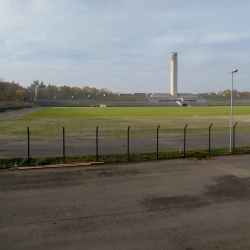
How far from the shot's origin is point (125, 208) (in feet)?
26.2

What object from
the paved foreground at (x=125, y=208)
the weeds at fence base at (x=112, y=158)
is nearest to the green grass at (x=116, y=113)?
the weeds at fence base at (x=112, y=158)

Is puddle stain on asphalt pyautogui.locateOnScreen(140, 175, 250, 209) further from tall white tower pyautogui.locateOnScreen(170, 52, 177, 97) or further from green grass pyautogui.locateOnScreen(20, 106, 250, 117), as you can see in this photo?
tall white tower pyautogui.locateOnScreen(170, 52, 177, 97)

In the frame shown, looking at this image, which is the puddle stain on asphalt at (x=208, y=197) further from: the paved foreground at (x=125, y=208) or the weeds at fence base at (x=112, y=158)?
the weeds at fence base at (x=112, y=158)

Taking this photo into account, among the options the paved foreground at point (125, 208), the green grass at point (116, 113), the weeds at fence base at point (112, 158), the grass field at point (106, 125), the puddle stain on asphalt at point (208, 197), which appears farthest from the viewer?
the green grass at point (116, 113)

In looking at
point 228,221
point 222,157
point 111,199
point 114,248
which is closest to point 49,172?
point 111,199

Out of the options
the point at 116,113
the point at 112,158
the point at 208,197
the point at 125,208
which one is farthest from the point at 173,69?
the point at 125,208

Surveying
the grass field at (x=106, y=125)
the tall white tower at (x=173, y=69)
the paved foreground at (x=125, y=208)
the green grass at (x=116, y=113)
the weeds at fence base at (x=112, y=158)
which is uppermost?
the tall white tower at (x=173, y=69)

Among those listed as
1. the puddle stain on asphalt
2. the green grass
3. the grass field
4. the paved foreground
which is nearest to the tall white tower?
the green grass

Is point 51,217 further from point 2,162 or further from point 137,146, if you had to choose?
point 137,146

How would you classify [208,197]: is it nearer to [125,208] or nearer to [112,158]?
[125,208]

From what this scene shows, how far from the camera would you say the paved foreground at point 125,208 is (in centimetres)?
614

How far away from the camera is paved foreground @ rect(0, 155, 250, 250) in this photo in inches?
242

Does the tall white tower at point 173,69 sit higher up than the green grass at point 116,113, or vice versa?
the tall white tower at point 173,69

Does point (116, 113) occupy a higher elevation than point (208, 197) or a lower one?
higher
